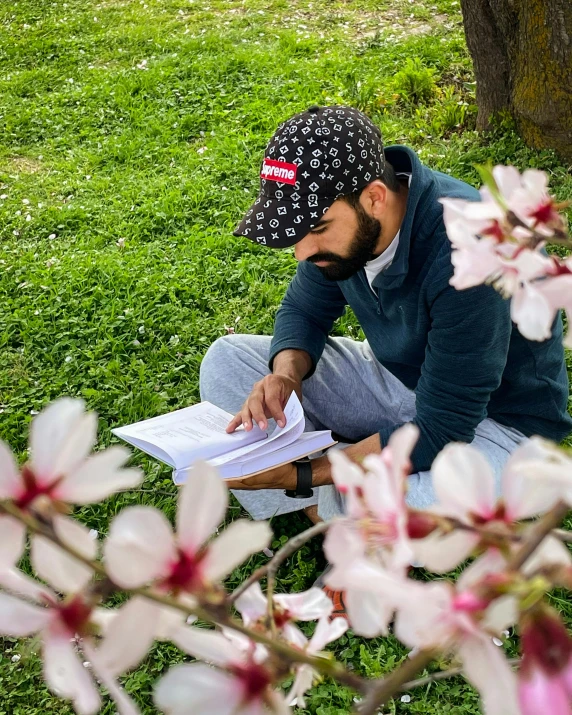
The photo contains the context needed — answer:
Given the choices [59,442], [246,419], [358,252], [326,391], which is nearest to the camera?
[59,442]

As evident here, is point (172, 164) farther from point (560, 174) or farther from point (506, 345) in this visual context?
point (506, 345)

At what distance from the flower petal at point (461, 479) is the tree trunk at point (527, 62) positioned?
3264 mm

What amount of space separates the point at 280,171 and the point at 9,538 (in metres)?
1.51

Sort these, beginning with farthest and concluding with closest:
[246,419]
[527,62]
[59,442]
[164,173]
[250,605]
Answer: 1. [164,173]
2. [527,62]
3. [246,419]
4. [250,605]
5. [59,442]

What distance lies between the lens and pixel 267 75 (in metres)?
4.73

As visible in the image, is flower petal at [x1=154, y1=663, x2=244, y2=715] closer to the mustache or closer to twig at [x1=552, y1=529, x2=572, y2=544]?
twig at [x1=552, y1=529, x2=572, y2=544]

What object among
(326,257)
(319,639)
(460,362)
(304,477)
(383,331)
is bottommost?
(304,477)

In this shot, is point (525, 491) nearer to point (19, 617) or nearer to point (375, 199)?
point (19, 617)

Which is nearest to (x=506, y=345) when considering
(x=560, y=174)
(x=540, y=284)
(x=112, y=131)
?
(x=540, y=284)

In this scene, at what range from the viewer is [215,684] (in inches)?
15.2

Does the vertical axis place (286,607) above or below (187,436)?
above

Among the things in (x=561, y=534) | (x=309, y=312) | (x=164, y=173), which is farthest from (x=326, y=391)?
(x=164, y=173)

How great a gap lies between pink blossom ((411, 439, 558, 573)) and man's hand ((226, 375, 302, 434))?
1.54 meters

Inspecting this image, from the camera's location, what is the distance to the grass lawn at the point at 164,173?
2.71 meters
